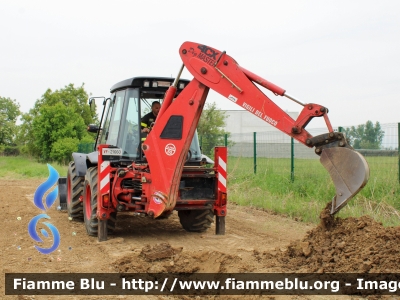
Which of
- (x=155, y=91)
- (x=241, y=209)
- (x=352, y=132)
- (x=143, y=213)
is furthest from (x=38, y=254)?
(x=352, y=132)

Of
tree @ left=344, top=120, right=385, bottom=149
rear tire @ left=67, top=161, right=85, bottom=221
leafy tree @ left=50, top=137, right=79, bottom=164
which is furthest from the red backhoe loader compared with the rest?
leafy tree @ left=50, top=137, right=79, bottom=164

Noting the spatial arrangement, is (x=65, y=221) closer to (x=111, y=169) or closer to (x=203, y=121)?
(x=111, y=169)

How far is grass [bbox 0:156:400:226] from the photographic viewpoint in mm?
9605

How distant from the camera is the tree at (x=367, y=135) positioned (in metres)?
11.0

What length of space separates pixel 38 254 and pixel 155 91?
3.18 meters

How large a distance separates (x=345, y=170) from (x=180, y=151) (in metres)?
2.44

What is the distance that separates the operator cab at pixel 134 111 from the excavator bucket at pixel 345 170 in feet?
10.1

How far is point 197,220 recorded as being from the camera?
8477mm

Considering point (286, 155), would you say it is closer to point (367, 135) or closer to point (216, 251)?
point (367, 135)

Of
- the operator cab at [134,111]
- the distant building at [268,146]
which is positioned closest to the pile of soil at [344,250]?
the operator cab at [134,111]

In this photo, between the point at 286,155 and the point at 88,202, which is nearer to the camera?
the point at 88,202

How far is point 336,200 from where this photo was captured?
18.8 ft

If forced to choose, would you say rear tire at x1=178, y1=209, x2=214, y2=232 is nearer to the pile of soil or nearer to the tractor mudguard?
the tractor mudguard

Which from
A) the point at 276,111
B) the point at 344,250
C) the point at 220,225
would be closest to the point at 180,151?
the point at 276,111
